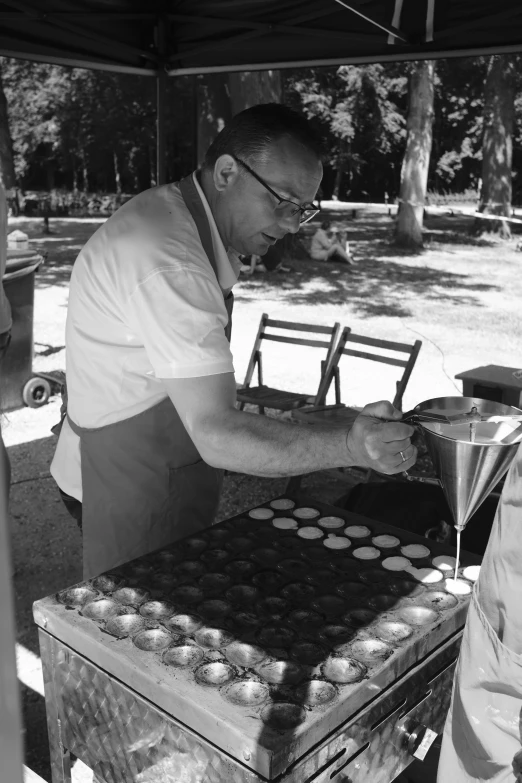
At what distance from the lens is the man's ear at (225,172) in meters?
1.54

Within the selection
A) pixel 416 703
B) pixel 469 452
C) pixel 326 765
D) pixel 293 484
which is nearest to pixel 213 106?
pixel 293 484

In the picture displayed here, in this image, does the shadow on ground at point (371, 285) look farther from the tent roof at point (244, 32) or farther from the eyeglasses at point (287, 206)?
the eyeglasses at point (287, 206)

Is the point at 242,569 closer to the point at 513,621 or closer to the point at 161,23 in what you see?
the point at 513,621

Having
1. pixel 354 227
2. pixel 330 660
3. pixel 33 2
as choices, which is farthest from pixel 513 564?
pixel 354 227

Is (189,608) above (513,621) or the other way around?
the other way around

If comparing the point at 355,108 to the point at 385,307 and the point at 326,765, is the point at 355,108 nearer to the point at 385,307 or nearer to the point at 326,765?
the point at 385,307

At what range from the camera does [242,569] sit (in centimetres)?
152

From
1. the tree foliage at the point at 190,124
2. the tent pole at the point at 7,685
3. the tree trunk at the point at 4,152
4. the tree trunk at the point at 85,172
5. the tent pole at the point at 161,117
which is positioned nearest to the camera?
the tent pole at the point at 7,685

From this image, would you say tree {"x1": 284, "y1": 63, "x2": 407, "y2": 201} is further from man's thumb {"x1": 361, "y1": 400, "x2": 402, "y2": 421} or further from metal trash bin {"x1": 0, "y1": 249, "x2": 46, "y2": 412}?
man's thumb {"x1": 361, "y1": 400, "x2": 402, "y2": 421}

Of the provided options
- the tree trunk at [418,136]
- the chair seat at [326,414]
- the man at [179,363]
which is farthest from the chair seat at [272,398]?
the tree trunk at [418,136]

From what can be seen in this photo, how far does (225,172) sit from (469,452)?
0.77 meters

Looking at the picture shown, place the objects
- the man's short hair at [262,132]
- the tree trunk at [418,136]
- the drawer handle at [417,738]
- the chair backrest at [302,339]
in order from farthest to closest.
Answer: the tree trunk at [418,136] < the chair backrest at [302,339] < the man's short hair at [262,132] < the drawer handle at [417,738]

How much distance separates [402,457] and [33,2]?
9.07 ft

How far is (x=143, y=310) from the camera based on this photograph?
54.9 inches
